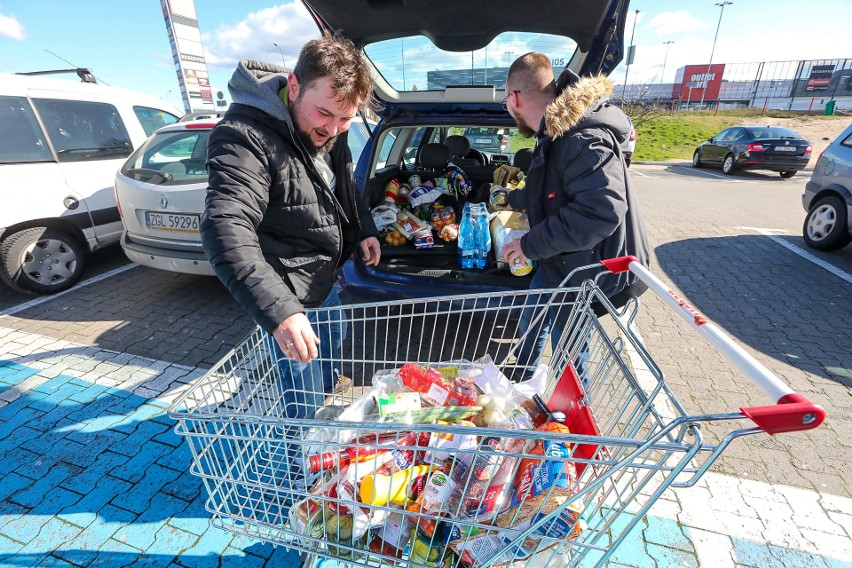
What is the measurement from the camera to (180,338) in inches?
142

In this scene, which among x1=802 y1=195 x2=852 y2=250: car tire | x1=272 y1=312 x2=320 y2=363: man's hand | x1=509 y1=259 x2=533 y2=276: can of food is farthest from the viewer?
x1=802 y1=195 x2=852 y2=250: car tire

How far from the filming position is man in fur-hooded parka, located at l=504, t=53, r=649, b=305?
1905 millimetres

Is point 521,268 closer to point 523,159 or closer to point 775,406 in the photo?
point 523,159

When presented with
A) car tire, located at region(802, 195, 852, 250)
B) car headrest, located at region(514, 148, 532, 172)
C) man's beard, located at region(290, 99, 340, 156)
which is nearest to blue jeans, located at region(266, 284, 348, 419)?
man's beard, located at region(290, 99, 340, 156)

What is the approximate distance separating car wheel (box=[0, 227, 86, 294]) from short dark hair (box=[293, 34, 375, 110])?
407cm

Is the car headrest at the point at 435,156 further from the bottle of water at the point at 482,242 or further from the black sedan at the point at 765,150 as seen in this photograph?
the black sedan at the point at 765,150

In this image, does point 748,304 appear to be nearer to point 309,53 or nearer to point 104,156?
point 309,53

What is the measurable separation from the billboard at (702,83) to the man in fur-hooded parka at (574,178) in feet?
187

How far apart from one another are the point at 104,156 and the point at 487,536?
5.56m

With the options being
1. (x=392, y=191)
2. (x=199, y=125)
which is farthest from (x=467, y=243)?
(x=199, y=125)

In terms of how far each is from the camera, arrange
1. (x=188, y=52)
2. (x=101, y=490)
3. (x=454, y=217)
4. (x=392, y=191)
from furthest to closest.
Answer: (x=188, y=52), (x=392, y=191), (x=454, y=217), (x=101, y=490)

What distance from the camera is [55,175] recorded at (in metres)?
4.23

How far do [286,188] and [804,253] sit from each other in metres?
7.17

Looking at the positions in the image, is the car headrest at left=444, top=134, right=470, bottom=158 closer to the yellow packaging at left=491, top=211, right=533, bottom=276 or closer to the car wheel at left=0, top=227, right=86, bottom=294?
the yellow packaging at left=491, top=211, right=533, bottom=276
